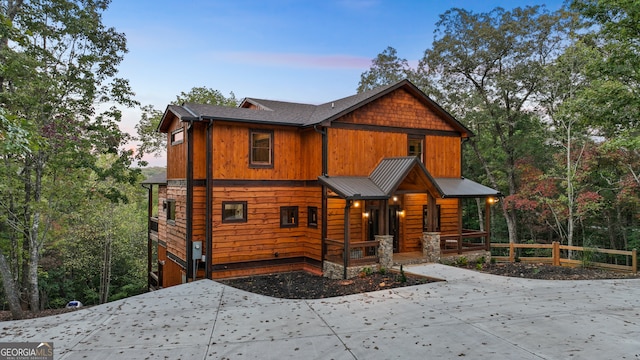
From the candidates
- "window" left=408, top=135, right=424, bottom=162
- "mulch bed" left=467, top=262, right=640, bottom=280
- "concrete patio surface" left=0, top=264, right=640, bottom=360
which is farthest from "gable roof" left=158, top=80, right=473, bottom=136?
"mulch bed" left=467, top=262, right=640, bottom=280

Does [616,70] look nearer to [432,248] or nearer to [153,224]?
[432,248]

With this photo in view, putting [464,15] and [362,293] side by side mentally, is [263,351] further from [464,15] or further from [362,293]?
[464,15]

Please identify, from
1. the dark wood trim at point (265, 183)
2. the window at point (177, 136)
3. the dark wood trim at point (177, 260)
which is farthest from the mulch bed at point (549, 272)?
the window at point (177, 136)

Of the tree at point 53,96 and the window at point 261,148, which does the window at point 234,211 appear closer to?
the window at point 261,148

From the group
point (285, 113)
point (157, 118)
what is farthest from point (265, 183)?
point (157, 118)

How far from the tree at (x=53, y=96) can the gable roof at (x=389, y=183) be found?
8.96 m

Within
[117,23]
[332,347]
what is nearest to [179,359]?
[332,347]

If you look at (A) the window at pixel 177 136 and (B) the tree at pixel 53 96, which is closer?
A: (B) the tree at pixel 53 96

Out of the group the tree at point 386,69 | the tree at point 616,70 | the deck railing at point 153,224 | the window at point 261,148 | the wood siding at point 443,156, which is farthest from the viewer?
the tree at point 386,69

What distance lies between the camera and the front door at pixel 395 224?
15.0m

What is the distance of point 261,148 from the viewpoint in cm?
1356

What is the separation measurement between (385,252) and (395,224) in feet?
9.44

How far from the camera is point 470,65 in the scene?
22016 millimetres

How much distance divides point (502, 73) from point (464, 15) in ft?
13.3
